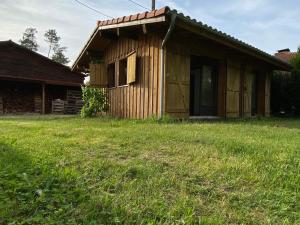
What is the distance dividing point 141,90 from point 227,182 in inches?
254

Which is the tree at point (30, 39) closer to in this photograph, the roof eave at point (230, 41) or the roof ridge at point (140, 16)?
the roof ridge at point (140, 16)

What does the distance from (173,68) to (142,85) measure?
3.50 ft

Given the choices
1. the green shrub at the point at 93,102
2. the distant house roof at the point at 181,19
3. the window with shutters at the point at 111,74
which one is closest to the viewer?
the distant house roof at the point at 181,19

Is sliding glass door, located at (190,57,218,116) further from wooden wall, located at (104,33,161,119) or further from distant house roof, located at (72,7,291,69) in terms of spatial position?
wooden wall, located at (104,33,161,119)

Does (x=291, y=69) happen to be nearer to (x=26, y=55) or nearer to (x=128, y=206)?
(x=128, y=206)

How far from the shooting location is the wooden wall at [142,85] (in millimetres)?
8766

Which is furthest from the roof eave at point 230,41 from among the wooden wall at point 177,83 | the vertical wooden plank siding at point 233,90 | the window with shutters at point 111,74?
the window with shutters at point 111,74

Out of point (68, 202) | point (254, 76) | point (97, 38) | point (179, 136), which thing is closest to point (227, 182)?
point (68, 202)

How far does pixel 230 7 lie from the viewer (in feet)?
43.9


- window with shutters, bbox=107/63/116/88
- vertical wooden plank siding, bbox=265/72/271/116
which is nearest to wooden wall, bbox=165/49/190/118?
window with shutters, bbox=107/63/116/88

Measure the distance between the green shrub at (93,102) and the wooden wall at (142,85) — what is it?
87 centimetres

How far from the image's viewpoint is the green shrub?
1162 centimetres

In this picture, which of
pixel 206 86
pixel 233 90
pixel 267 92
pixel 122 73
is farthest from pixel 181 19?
pixel 267 92

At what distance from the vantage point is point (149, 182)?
9.91 ft
